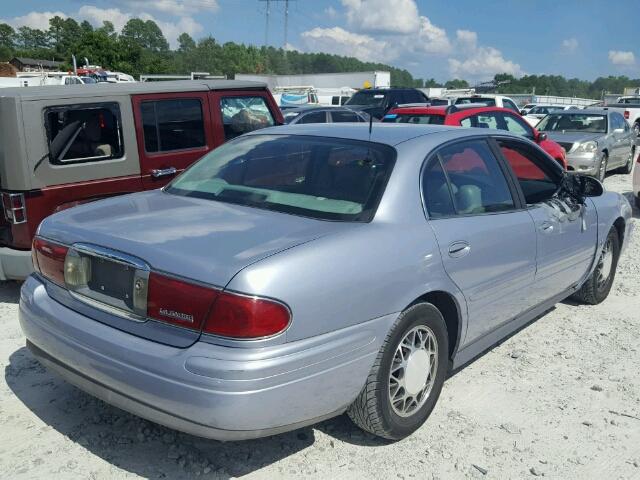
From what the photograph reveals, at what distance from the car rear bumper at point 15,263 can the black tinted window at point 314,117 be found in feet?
27.9

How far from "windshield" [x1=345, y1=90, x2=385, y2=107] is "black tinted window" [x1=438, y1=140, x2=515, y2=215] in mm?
15758

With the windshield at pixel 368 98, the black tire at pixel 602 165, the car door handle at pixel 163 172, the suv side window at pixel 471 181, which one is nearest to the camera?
the suv side window at pixel 471 181

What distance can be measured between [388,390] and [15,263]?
3487 mm

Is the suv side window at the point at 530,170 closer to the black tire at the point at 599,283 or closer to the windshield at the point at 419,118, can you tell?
the black tire at the point at 599,283

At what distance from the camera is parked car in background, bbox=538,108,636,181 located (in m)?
12.4

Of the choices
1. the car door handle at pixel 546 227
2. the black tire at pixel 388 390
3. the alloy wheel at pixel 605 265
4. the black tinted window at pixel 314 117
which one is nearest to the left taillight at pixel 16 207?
the black tire at pixel 388 390

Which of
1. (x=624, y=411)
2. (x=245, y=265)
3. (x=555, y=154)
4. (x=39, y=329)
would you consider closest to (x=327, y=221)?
(x=245, y=265)

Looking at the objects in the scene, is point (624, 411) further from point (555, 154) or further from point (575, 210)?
point (555, 154)

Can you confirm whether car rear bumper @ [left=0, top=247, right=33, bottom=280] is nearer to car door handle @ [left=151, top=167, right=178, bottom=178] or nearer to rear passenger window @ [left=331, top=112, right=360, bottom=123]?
car door handle @ [left=151, top=167, right=178, bottom=178]

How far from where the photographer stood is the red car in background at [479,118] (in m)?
10.4

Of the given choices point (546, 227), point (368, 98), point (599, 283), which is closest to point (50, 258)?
point (546, 227)

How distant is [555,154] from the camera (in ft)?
35.1

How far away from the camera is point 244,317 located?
2457mm

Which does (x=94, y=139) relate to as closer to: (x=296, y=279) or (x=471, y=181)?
(x=471, y=181)
